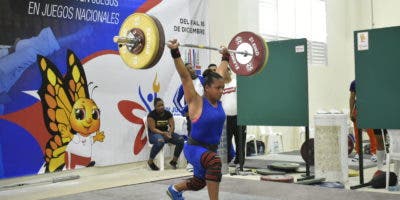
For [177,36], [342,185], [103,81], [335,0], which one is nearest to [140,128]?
[103,81]

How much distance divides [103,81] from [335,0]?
6.36 metres

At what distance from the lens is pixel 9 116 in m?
5.21

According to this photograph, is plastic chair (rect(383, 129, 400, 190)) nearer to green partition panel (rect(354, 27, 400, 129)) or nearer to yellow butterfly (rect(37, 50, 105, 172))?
green partition panel (rect(354, 27, 400, 129))

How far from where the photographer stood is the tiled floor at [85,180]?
4855mm

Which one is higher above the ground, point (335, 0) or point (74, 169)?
point (335, 0)

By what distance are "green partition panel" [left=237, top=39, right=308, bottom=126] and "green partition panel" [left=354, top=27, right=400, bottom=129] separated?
2.62ft

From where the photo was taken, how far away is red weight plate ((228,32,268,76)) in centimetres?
461

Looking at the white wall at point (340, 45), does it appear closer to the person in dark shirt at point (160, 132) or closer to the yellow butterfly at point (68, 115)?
the person in dark shirt at point (160, 132)

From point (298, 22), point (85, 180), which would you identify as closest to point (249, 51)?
point (85, 180)

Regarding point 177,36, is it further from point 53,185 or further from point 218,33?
point 53,185

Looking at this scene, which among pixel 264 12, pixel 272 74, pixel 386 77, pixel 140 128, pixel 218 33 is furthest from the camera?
pixel 264 12

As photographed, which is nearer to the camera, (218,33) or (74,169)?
(74,169)

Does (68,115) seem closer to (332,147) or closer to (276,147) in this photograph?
(332,147)

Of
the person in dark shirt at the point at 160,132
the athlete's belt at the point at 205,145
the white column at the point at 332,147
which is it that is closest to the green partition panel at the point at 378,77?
the white column at the point at 332,147
